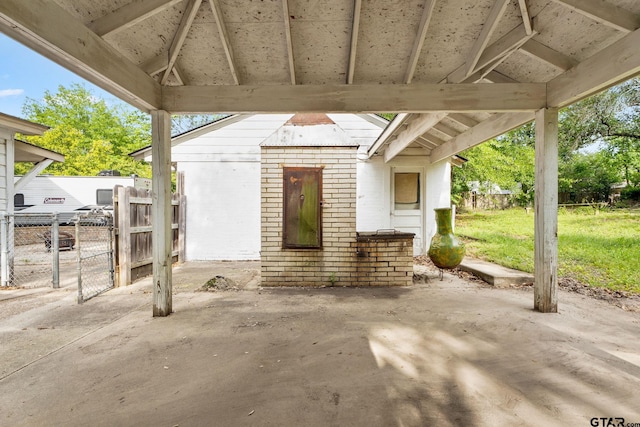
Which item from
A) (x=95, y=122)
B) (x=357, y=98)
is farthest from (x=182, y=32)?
(x=95, y=122)

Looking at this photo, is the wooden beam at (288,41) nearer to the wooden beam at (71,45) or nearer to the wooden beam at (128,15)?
the wooden beam at (128,15)

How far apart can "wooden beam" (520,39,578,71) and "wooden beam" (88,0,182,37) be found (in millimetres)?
3604

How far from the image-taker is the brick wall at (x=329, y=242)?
5.05m

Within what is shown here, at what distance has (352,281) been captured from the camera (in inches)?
201

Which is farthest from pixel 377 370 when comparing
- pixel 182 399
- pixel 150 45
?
pixel 150 45

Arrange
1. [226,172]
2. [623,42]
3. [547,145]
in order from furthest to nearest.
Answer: [226,172], [547,145], [623,42]

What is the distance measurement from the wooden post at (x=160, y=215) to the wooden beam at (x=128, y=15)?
110 cm

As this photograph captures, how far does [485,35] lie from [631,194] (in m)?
25.4

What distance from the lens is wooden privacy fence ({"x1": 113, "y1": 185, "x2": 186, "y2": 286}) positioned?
5.36 meters

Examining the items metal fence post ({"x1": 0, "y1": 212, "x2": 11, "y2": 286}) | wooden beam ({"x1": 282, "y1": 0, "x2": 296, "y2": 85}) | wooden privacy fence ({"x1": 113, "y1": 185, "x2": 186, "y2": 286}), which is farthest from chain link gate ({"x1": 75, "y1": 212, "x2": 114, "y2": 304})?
wooden beam ({"x1": 282, "y1": 0, "x2": 296, "y2": 85})

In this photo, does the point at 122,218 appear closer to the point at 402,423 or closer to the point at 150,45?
the point at 150,45

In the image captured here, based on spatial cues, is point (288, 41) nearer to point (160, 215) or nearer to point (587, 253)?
point (160, 215)

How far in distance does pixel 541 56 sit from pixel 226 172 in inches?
274

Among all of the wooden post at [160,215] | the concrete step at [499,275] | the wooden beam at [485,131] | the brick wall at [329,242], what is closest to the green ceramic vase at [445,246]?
the concrete step at [499,275]
